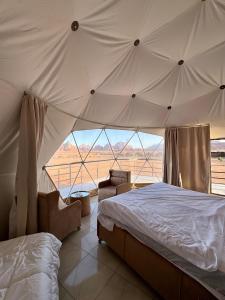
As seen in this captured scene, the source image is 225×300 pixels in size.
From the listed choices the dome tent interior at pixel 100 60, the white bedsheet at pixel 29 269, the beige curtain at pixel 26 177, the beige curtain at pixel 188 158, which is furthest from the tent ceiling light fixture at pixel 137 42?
the beige curtain at pixel 188 158

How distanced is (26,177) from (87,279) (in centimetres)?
158

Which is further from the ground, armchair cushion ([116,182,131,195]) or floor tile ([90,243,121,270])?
armchair cushion ([116,182,131,195])

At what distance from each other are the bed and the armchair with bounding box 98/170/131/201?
4.85 ft

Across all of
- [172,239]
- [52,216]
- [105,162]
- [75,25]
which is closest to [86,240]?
[52,216]

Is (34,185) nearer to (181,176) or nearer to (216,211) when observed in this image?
(216,211)

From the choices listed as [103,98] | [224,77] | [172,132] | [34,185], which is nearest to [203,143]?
[172,132]

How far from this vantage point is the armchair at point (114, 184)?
4387 mm

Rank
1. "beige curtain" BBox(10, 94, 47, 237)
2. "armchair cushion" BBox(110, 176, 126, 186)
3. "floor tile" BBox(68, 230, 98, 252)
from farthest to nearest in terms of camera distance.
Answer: "armchair cushion" BBox(110, 176, 126, 186) → "floor tile" BBox(68, 230, 98, 252) → "beige curtain" BBox(10, 94, 47, 237)

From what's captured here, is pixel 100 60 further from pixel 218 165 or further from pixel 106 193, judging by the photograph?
pixel 218 165

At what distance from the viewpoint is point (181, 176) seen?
517 centimetres

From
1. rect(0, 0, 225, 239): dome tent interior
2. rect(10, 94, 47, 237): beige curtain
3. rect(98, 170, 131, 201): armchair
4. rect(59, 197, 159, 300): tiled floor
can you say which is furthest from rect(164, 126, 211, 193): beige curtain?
rect(10, 94, 47, 237): beige curtain

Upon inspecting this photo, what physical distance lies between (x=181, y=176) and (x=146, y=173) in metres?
2.01

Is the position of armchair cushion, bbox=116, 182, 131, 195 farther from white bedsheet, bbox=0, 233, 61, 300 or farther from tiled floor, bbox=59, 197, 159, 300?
white bedsheet, bbox=0, 233, 61, 300

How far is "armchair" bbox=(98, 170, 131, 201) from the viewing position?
4387mm
